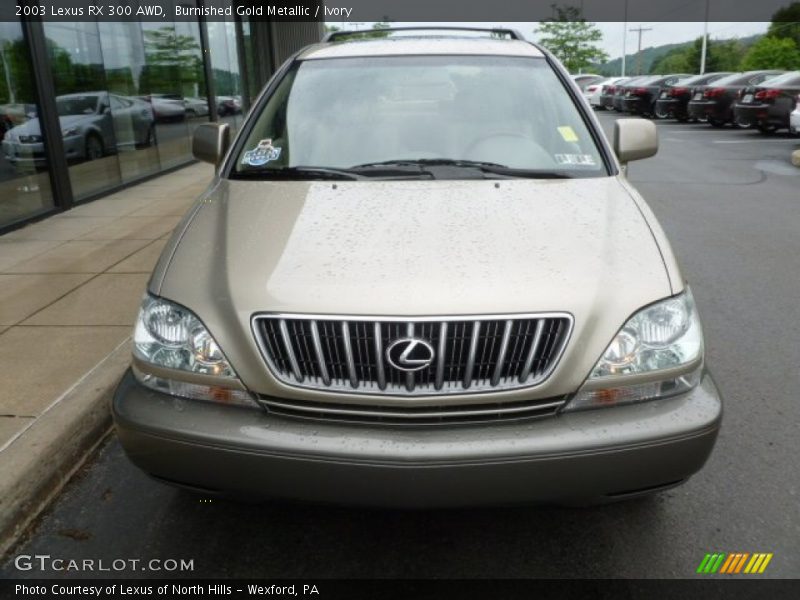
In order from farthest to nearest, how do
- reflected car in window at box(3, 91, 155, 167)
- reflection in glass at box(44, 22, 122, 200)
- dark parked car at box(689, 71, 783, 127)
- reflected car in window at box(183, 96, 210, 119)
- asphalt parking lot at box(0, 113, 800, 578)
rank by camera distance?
dark parked car at box(689, 71, 783, 127) < reflected car in window at box(183, 96, 210, 119) < reflection in glass at box(44, 22, 122, 200) < reflected car in window at box(3, 91, 155, 167) < asphalt parking lot at box(0, 113, 800, 578)

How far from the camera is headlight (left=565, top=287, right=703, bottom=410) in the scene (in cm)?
228

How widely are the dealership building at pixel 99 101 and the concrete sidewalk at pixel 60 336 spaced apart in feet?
1.99

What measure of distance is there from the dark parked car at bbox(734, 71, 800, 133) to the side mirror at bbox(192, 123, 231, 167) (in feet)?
55.0

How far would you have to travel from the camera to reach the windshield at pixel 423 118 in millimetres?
3359

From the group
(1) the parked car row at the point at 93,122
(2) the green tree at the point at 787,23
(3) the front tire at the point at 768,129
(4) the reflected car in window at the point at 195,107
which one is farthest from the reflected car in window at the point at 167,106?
(2) the green tree at the point at 787,23

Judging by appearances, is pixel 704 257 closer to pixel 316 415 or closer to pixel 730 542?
pixel 730 542

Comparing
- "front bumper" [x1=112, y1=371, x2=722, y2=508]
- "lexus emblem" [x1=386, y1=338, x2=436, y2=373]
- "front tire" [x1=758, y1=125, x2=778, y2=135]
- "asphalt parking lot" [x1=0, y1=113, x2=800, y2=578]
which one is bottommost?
"front tire" [x1=758, y1=125, x2=778, y2=135]

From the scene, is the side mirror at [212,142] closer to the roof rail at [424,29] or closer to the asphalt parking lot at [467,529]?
the roof rail at [424,29]

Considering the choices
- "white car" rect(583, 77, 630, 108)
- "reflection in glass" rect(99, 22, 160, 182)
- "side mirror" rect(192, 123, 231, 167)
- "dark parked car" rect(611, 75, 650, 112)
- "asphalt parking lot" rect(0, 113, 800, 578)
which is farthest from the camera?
"white car" rect(583, 77, 630, 108)

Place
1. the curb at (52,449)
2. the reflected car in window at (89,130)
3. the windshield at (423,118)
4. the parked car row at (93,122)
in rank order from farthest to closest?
the reflected car in window at (89,130) < the parked car row at (93,122) < the windshield at (423,118) < the curb at (52,449)

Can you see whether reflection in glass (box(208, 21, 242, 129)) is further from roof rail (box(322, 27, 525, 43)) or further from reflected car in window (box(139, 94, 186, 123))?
roof rail (box(322, 27, 525, 43))

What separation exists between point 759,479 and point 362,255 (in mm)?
1927

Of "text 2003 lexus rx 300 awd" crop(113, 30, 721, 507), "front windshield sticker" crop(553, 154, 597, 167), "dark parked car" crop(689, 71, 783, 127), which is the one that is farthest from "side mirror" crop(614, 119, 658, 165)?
"dark parked car" crop(689, 71, 783, 127)

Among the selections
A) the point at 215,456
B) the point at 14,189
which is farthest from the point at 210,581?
the point at 14,189
